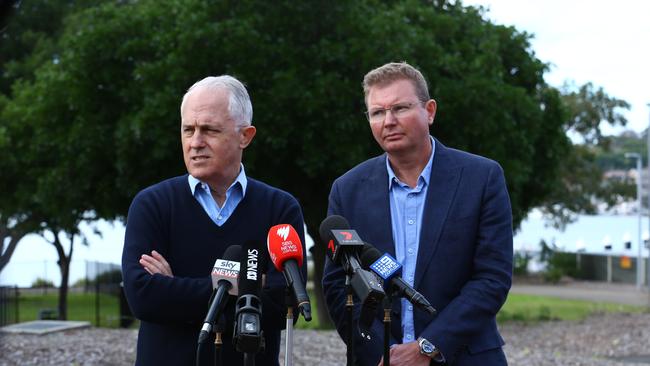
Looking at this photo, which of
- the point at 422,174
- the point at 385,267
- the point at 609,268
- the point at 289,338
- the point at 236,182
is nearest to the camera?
the point at 289,338

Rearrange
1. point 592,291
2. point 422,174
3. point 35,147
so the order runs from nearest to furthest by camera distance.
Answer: point 422,174 < point 35,147 < point 592,291

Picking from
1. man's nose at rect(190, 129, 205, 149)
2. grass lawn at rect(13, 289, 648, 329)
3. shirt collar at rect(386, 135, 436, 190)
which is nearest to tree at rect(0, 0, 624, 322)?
grass lawn at rect(13, 289, 648, 329)

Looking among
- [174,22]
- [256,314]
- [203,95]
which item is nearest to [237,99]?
[203,95]

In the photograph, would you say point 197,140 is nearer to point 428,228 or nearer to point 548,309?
point 428,228

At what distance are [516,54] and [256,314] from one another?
69.4 ft

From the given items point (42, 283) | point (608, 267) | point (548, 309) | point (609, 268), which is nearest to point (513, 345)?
point (548, 309)

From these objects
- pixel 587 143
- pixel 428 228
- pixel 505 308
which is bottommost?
pixel 505 308

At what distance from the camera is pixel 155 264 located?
3.82 metres

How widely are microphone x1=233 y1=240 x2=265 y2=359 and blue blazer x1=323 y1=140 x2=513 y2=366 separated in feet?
2.47

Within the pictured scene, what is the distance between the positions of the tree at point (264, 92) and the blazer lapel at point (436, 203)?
13.1 m

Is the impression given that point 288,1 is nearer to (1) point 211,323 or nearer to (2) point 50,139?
(2) point 50,139

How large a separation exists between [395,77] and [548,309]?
77.3 feet

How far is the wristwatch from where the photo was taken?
12.5 feet

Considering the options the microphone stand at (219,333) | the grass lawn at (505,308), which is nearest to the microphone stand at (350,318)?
the microphone stand at (219,333)
